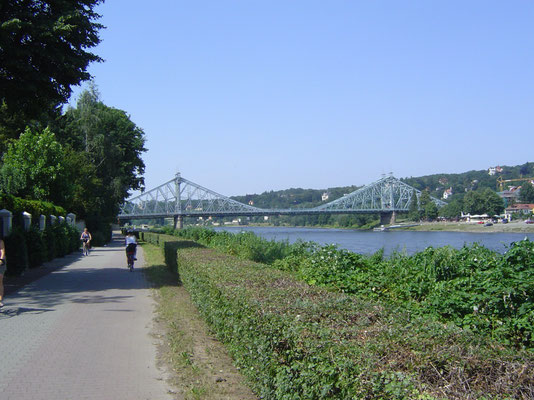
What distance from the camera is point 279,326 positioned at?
165 inches

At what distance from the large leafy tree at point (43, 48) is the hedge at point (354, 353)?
9.46 meters

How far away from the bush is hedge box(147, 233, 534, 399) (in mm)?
10685

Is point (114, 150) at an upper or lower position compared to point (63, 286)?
upper

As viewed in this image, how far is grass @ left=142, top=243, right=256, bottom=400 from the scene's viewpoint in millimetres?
5156

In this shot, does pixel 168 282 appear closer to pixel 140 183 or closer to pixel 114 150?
pixel 114 150

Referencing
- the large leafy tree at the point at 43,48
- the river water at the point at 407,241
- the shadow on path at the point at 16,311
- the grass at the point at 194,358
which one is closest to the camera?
the grass at the point at 194,358

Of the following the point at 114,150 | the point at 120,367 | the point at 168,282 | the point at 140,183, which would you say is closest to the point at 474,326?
the point at 120,367

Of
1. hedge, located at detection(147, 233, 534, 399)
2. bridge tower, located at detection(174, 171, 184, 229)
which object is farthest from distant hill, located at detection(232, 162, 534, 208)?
hedge, located at detection(147, 233, 534, 399)

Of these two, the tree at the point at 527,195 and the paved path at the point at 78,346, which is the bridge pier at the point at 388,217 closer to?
the tree at the point at 527,195

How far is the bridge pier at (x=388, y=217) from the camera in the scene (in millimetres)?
63994

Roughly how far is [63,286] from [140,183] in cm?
4393

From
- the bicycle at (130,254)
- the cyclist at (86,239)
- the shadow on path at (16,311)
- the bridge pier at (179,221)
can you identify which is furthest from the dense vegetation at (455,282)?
the bridge pier at (179,221)

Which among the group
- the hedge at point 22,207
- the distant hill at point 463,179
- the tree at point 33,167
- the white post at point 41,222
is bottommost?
the white post at point 41,222

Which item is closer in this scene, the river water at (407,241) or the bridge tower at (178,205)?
the river water at (407,241)
